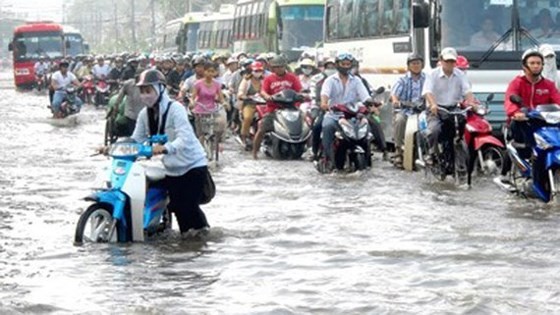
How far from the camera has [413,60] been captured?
17156 mm

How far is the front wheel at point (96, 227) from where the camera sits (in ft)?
33.7

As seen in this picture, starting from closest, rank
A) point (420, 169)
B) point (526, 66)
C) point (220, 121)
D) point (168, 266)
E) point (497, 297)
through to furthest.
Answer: point (497, 297) < point (168, 266) < point (526, 66) < point (420, 169) < point (220, 121)

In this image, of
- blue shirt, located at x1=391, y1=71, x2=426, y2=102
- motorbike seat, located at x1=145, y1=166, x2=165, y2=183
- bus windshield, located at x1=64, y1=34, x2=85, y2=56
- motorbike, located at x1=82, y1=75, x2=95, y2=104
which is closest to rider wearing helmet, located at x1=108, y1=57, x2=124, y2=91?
motorbike, located at x1=82, y1=75, x2=95, y2=104

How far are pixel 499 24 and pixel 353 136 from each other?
235 centimetres

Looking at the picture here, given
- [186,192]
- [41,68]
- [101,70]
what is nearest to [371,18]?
[186,192]

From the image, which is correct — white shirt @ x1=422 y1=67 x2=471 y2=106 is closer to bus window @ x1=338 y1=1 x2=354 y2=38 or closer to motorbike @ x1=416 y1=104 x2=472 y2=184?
motorbike @ x1=416 y1=104 x2=472 y2=184

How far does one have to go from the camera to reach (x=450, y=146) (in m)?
14.9

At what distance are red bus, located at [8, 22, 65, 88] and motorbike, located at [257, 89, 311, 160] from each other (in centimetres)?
3827

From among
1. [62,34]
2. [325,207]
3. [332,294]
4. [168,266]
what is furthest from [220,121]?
[62,34]

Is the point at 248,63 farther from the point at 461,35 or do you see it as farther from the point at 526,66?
the point at 526,66

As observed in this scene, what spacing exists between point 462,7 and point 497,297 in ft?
30.2

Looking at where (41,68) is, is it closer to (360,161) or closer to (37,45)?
(37,45)

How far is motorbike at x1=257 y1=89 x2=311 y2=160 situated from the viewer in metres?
19.1

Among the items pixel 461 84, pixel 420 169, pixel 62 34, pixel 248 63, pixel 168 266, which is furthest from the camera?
pixel 62 34
